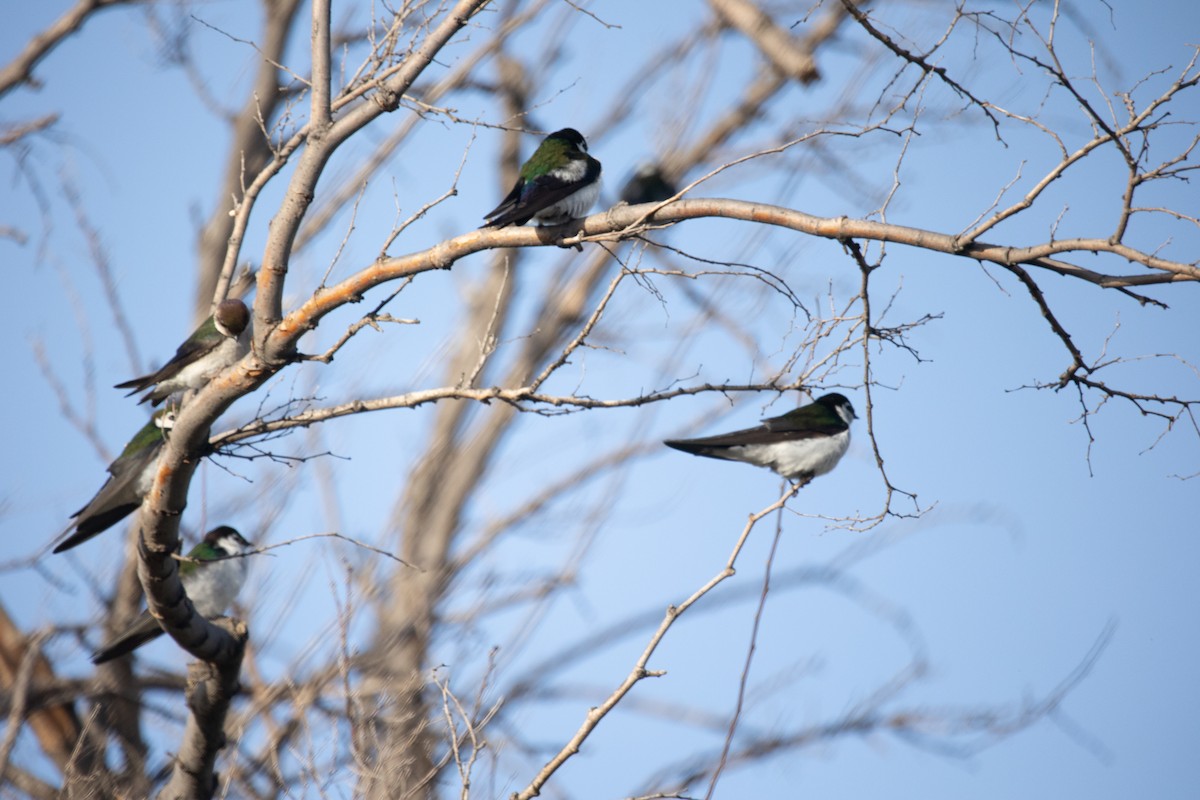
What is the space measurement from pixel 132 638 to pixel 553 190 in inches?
158

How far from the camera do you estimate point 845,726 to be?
1033 centimetres

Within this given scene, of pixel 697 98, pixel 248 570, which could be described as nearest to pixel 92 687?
pixel 248 570

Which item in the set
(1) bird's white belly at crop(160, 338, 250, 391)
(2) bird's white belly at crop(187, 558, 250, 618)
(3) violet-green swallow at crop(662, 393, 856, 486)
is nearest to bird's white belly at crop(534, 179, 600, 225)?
(3) violet-green swallow at crop(662, 393, 856, 486)

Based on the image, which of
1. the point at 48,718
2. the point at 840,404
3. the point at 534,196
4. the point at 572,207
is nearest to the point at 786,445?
the point at 840,404

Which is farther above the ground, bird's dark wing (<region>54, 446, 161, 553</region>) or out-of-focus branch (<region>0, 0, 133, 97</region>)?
out-of-focus branch (<region>0, 0, 133, 97</region>)

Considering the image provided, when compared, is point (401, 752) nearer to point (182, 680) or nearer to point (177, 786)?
point (177, 786)

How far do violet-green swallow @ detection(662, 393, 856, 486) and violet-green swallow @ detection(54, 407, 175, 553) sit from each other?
11.3 feet

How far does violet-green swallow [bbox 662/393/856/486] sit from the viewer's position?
26.7 ft

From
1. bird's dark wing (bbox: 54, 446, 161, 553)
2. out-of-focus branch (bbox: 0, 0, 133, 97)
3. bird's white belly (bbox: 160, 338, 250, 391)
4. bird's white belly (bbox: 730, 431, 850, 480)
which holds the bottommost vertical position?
bird's dark wing (bbox: 54, 446, 161, 553)

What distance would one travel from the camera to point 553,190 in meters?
6.56

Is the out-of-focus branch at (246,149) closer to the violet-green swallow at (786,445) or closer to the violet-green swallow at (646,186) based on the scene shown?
the violet-green swallow at (646,186)

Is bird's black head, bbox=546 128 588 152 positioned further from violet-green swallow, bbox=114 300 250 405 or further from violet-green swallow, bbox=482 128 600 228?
violet-green swallow, bbox=114 300 250 405

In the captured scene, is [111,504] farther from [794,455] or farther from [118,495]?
[794,455]

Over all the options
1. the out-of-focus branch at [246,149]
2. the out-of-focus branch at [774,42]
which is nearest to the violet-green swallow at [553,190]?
the out-of-focus branch at [774,42]
